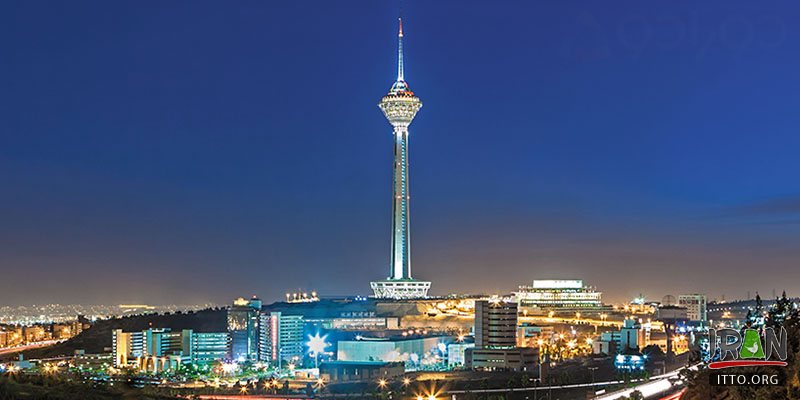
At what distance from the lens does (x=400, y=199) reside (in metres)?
142

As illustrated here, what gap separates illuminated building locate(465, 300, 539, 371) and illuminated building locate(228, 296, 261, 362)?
28.3 m

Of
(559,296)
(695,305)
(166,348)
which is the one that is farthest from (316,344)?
(695,305)

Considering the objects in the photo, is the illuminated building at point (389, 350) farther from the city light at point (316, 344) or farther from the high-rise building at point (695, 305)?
the high-rise building at point (695, 305)

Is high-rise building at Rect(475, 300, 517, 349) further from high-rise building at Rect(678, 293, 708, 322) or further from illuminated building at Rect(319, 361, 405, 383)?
high-rise building at Rect(678, 293, 708, 322)

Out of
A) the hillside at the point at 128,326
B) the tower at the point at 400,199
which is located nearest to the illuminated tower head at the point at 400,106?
the tower at the point at 400,199

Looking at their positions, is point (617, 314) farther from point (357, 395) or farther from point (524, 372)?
point (357, 395)

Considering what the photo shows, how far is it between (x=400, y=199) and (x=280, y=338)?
39559 mm

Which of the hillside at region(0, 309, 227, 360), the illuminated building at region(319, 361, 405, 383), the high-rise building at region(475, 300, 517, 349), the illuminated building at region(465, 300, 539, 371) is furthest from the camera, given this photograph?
the hillside at region(0, 309, 227, 360)

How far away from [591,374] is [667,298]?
340ft

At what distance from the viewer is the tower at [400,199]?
141750mm

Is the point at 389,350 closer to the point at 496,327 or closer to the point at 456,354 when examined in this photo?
the point at 456,354

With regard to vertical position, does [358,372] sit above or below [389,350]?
below

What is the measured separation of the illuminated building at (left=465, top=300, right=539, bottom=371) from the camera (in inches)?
3260

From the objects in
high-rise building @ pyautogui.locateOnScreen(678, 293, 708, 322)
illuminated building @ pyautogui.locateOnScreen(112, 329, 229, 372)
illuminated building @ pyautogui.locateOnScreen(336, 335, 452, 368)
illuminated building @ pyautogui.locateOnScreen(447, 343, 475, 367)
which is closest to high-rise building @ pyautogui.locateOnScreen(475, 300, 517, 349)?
illuminated building @ pyautogui.locateOnScreen(447, 343, 475, 367)
